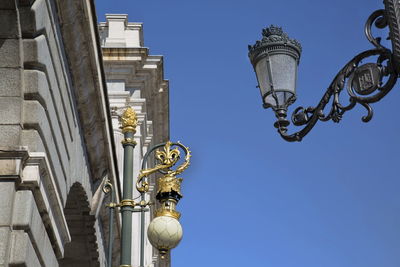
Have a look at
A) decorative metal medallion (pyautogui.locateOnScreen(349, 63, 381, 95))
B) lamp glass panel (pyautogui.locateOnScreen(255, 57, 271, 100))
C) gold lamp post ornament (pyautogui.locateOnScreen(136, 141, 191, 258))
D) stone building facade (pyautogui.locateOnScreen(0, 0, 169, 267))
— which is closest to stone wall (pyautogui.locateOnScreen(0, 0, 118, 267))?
stone building facade (pyautogui.locateOnScreen(0, 0, 169, 267))

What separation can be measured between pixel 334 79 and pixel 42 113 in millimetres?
3447

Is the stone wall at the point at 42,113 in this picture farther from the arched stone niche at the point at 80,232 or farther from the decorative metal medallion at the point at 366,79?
the decorative metal medallion at the point at 366,79

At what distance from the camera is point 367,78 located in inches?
330

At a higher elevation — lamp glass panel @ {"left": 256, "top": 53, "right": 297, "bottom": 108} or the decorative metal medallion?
lamp glass panel @ {"left": 256, "top": 53, "right": 297, "bottom": 108}

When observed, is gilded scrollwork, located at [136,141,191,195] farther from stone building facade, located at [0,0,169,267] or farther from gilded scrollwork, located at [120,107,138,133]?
stone building facade, located at [0,0,169,267]

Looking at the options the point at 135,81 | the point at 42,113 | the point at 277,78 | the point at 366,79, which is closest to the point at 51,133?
the point at 42,113

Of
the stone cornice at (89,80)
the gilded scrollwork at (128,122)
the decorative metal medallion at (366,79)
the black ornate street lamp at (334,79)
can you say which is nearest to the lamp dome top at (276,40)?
the black ornate street lamp at (334,79)

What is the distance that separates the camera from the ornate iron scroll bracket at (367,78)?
805cm

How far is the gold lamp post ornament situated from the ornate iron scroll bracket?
2959 mm

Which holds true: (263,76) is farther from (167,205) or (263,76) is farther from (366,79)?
(167,205)

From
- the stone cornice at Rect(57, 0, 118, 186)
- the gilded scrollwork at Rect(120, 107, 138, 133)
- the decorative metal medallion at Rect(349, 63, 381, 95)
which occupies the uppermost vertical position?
the stone cornice at Rect(57, 0, 118, 186)

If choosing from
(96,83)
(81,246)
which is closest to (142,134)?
(81,246)

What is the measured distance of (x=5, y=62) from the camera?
10.2 m

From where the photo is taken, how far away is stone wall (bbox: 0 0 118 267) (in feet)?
31.9
